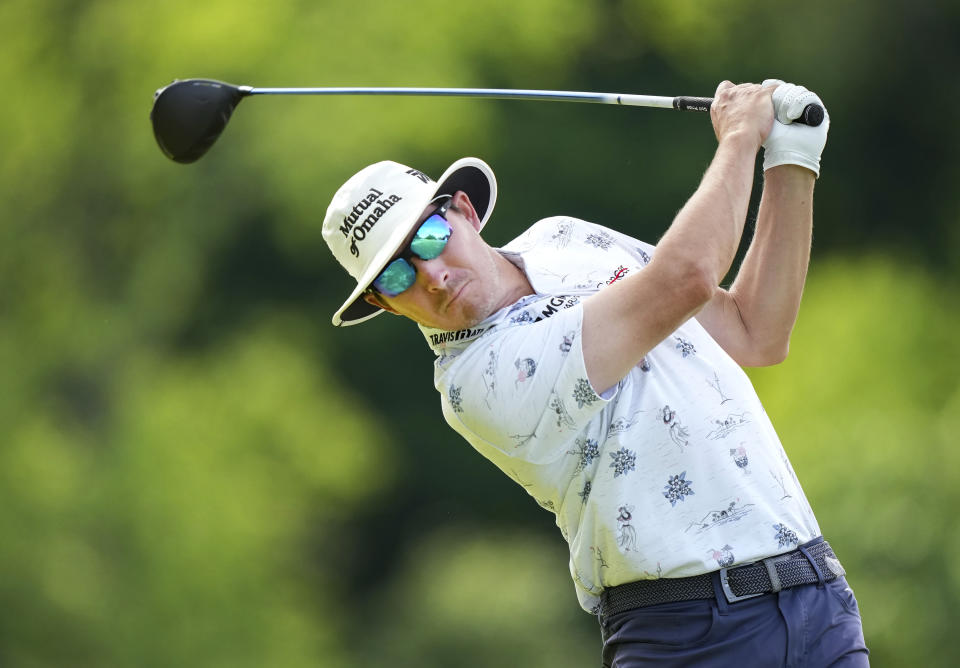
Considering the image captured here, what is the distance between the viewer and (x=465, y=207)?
86.7 inches

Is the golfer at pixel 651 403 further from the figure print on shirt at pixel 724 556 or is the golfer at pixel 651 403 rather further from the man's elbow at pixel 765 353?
the man's elbow at pixel 765 353

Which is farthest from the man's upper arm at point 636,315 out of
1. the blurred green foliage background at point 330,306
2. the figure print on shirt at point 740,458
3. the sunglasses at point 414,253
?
the blurred green foliage background at point 330,306

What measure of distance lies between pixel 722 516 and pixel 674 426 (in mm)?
148

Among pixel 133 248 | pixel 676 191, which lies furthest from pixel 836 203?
pixel 133 248

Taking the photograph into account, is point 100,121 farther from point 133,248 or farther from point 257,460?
point 257,460

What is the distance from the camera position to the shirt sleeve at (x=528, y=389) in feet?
6.15

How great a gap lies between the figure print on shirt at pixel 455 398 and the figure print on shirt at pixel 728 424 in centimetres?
38

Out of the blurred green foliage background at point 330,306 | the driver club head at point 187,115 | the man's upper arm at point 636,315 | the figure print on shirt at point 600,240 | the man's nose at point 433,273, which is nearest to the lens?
the man's upper arm at point 636,315

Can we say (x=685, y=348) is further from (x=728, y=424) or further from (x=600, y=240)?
(x=600, y=240)

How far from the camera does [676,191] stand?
6117 mm

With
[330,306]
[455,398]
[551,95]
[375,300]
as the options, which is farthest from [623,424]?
[330,306]

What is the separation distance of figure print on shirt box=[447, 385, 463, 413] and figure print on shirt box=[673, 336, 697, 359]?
34 centimetres

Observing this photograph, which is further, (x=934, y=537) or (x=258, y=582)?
(x=258, y=582)

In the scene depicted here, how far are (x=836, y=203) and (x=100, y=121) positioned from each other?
11.9 ft
